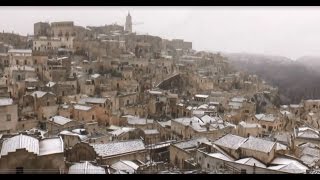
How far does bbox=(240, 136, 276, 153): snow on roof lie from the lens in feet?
25.6

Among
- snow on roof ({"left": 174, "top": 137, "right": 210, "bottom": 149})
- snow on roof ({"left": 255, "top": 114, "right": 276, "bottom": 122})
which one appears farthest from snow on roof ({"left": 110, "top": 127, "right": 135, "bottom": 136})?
snow on roof ({"left": 255, "top": 114, "right": 276, "bottom": 122})

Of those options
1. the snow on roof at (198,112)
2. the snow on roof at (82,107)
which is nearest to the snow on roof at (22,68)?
the snow on roof at (82,107)

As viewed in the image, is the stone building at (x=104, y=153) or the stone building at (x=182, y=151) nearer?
the stone building at (x=104, y=153)

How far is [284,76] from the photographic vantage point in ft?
63.8

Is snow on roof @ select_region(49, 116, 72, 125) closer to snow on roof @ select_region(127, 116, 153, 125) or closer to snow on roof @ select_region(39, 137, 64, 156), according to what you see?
snow on roof @ select_region(127, 116, 153, 125)

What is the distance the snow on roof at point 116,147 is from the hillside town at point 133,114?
0.08 ft

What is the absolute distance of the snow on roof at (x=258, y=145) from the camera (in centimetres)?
780

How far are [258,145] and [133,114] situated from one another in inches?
209

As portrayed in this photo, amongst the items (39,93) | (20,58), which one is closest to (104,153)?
(39,93)

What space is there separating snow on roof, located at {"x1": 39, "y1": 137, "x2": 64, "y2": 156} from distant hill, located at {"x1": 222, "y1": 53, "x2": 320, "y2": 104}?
12.5 metres

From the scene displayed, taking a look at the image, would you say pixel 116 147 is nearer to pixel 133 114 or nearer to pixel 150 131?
pixel 150 131

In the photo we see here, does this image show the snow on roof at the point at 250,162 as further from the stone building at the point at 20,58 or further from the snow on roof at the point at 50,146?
the stone building at the point at 20,58

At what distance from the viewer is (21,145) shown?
566cm
